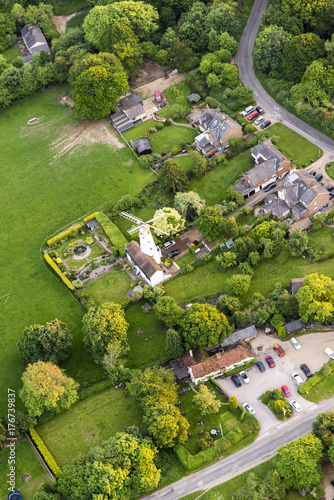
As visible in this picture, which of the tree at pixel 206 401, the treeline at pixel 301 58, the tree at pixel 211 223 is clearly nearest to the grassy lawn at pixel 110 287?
the tree at pixel 211 223

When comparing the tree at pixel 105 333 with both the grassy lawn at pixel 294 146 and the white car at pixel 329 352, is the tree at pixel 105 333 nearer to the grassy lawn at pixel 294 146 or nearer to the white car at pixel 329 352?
the white car at pixel 329 352

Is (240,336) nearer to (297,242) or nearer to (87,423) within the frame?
(297,242)

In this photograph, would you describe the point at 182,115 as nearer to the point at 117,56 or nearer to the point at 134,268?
the point at 117,56

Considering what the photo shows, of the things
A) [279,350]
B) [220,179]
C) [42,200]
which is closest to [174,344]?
[279,350]

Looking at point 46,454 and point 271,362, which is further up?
point 46,454

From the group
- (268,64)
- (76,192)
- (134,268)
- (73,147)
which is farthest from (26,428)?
(268,64)

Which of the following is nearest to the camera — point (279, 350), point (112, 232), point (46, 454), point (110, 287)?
point (46, 454)

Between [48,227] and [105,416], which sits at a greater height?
[48,227]
